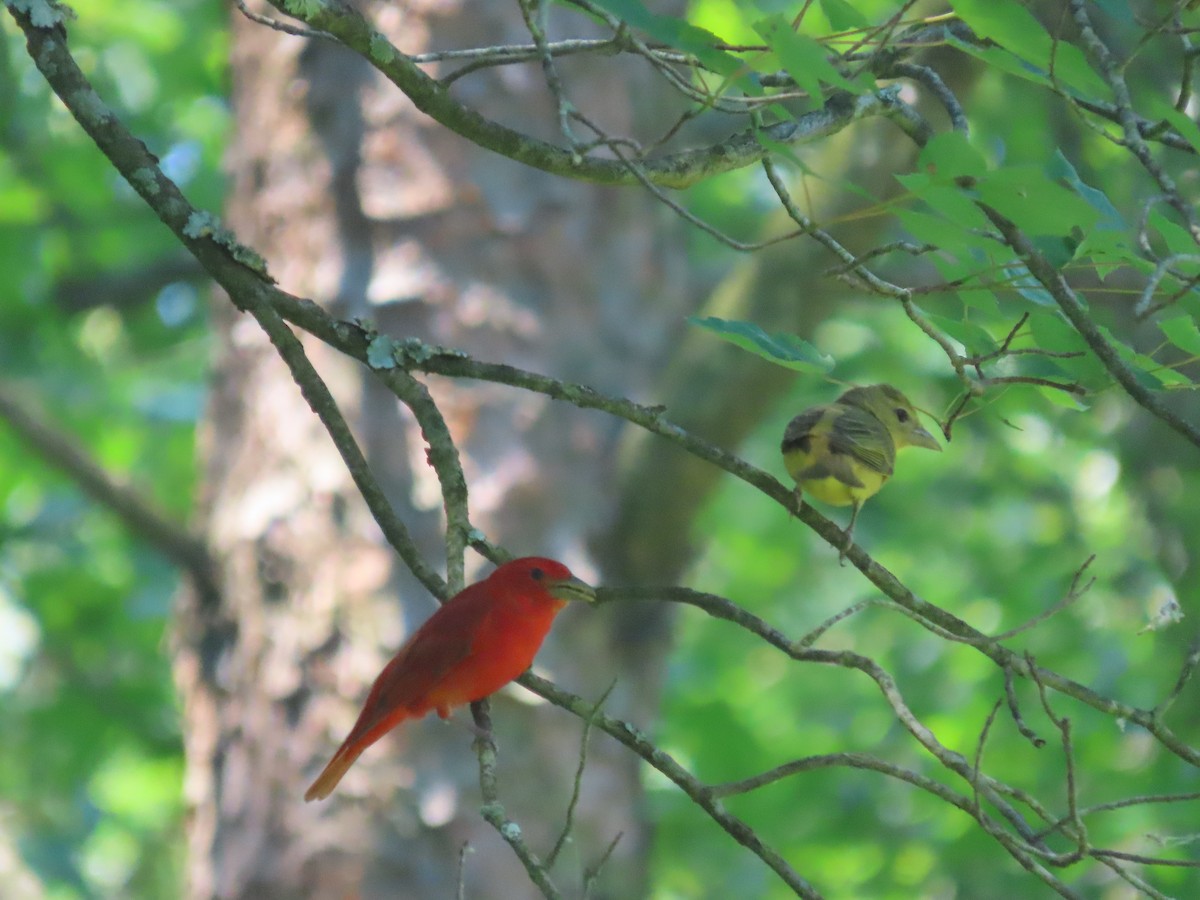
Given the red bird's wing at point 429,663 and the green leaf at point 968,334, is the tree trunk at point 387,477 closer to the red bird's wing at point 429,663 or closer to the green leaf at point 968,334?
the red bird's wing at point 429,663

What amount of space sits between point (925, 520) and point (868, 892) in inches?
100

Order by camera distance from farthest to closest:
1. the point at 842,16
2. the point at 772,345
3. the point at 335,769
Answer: the point at 335,769
the point at 772,345
the point at 842,16

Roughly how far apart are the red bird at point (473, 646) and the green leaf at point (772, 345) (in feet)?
2.53

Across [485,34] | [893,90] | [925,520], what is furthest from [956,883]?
[893,90]

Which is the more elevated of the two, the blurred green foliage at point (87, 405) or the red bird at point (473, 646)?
the blurred green foliage at point (87, 405)

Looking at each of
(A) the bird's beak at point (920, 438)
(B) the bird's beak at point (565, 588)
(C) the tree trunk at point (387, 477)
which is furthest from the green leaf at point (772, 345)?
(C) the tree trunk at point (387, 477)

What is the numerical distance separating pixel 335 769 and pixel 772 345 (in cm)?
163

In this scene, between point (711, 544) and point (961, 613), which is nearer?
point (711, 544)

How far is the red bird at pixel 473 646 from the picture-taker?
2.51 metres

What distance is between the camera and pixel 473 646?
253 centimetres

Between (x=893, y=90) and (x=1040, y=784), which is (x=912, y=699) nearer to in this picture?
(x=1040, y=784)

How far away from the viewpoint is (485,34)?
4.73 metres

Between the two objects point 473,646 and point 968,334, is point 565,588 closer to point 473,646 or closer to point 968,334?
point 473,646

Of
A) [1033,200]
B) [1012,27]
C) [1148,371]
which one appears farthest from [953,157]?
[1148,371]
